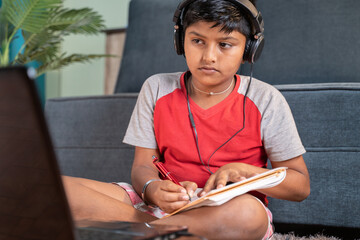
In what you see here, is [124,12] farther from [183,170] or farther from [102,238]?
[102,238]

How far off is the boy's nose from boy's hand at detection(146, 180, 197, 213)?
1.00 feet

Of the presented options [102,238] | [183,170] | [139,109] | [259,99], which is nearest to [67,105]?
[139,109]

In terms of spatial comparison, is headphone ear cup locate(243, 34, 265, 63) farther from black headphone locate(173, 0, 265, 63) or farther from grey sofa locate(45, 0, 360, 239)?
grey sofa locate(45, 0, 360, 239)

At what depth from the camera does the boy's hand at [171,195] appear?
0.67 metres

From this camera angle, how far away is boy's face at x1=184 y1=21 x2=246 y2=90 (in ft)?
2.82

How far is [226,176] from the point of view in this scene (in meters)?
0.71

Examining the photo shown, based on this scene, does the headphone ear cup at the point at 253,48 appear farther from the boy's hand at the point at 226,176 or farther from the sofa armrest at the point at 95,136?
the sofa armrest at the point at 95,136

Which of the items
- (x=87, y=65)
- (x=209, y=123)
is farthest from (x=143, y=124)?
(x=87, y=65)

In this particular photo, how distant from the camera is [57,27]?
235 cm

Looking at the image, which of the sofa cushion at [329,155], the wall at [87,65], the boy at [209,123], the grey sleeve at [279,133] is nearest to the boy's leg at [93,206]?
the boy at [209,123]

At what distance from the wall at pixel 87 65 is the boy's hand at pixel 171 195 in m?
2.42

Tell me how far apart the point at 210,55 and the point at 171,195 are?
1.15ft

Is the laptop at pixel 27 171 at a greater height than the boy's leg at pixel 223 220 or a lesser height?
greater

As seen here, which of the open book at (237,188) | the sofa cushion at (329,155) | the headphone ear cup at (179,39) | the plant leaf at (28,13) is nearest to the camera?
the open book at (237,188)
